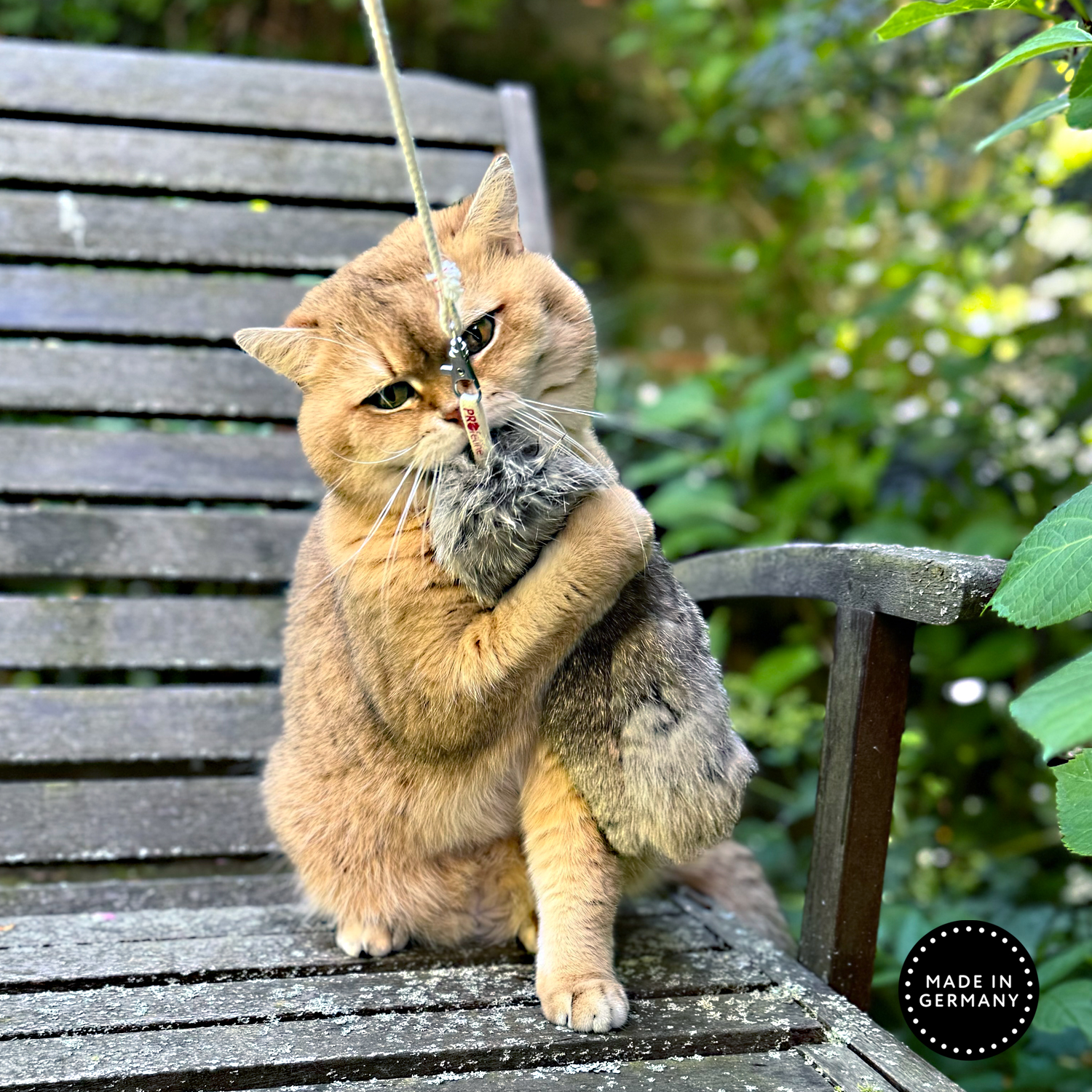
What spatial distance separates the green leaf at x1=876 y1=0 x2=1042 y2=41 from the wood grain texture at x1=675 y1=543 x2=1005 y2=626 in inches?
21.8

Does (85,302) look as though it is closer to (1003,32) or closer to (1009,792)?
(1003,32)

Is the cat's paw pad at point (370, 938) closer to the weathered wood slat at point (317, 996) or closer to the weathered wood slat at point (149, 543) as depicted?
the weathered wood slat at point (317, 996)

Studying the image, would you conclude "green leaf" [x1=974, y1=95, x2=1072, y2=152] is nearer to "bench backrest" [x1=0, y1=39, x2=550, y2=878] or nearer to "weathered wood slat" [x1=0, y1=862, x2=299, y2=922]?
"bench backrest" [x1=0, y1=39, x2=550, y2=878]


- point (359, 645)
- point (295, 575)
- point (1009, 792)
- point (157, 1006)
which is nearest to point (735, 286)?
point (1009, 792)

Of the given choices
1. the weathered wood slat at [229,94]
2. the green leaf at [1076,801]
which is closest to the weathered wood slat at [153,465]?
the weathered wood slat at [229,94]

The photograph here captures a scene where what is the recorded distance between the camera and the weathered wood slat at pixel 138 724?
1.83 m

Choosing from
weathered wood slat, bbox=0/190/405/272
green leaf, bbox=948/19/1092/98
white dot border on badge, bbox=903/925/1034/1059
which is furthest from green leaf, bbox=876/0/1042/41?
weathered wood slat, bbox=0/190/405/272

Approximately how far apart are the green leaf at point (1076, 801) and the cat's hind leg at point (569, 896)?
487 mm

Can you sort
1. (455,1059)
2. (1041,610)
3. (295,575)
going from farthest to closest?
(295,575) → (455,1059) → (1041,610)

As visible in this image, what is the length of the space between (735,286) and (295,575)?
3.13 m

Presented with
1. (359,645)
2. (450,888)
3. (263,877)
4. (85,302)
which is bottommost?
(263,877)

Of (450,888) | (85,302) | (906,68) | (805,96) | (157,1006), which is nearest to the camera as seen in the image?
(157,1006)

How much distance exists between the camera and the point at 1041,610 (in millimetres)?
938

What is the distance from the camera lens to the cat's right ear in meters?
1.18
